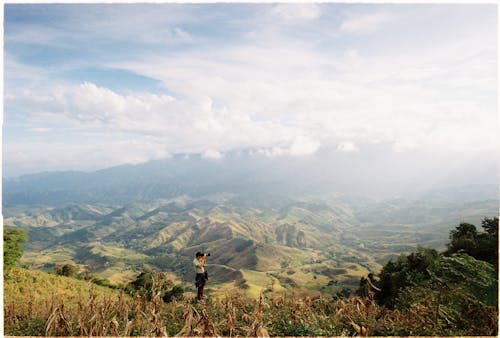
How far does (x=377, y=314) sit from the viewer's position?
8.12 m

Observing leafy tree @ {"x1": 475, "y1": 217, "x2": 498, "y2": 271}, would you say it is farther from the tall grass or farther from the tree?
the tall grass

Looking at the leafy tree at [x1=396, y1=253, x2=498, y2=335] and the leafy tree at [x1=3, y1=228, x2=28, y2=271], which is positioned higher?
the leafy tree at [x1=396, y1=253, x2=498, y2=335]

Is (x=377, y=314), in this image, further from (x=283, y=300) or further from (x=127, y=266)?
(x=127, y=266)

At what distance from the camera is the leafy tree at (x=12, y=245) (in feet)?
86.7

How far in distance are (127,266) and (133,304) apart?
601ft

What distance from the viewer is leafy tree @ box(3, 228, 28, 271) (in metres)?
26.4

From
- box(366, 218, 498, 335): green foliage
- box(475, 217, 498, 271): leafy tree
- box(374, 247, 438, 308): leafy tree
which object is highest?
box(366, 218, 498, 335): green foliage

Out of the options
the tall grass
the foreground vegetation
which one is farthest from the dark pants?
the tall grass

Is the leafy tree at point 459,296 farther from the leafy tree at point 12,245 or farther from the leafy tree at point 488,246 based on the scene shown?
the leafy tree at point 12,245

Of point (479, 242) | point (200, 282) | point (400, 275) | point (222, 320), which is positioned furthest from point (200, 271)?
point (479, 242)

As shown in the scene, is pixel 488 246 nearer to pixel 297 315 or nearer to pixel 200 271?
pixel 297 315

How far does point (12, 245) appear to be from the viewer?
27.6 m

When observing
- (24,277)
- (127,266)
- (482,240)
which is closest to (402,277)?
(482,240)

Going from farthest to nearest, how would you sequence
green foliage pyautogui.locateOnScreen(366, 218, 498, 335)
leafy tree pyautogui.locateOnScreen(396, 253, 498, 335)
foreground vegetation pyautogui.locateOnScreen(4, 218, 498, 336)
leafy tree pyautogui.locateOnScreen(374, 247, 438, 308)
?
1. leafy tree pyautogui.locateOnScreen(374, 247, 438, 308)
2. leafy tree pyautogui.locateOnScreen(396, 253, 498, 335)
3. green foliage pyautogui.locateOnScreen(366, 218, 498, 335)
4. foreground vegetation pyautogui.locateOnScreen(4, 218, 498, 336)
